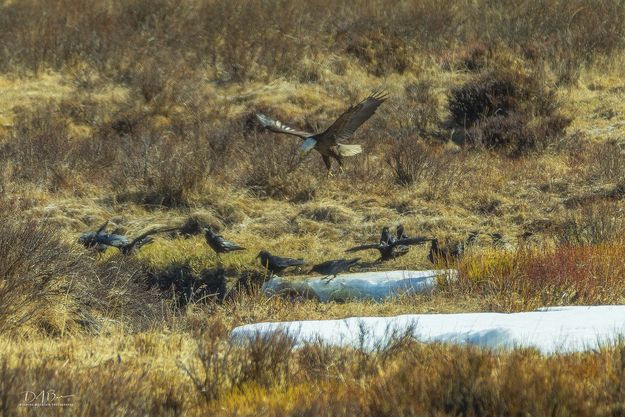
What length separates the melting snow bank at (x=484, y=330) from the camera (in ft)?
14.0

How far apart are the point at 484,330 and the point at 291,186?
633cm

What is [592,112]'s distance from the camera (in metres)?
13.3

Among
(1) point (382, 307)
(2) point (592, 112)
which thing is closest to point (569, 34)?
(2) point (592, 112)

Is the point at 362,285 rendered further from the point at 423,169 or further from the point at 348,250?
the point at 423,169

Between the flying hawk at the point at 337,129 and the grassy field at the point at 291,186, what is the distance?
1.29 meters

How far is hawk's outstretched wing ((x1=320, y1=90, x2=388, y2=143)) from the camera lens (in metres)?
→ 7.43

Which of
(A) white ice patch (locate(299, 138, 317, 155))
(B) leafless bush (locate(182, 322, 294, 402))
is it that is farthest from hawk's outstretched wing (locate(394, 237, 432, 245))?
(B) leafless bush (locate(182, 322, 294, 402))

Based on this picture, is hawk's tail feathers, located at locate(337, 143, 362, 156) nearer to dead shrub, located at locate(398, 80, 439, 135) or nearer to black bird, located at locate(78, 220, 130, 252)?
black bird, located at locate(78, 220, 130, 252)

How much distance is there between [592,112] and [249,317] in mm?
8501

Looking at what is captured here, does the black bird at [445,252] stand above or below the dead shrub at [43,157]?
above

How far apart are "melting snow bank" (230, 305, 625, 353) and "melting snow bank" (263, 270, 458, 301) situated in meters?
1.82

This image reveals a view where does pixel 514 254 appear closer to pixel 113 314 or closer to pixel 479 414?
pixel 113 314
